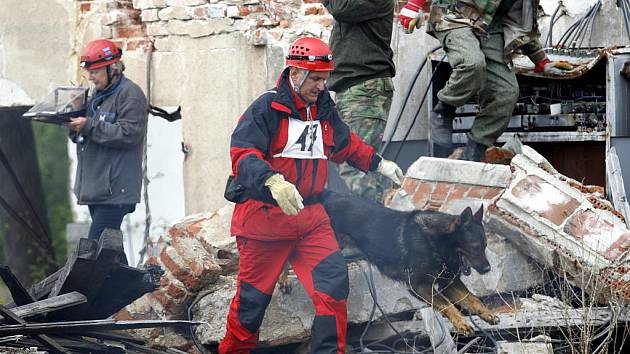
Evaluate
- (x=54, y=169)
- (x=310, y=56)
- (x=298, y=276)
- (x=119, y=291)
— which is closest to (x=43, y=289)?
(x=119, y=291)

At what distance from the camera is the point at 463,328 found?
650 cm

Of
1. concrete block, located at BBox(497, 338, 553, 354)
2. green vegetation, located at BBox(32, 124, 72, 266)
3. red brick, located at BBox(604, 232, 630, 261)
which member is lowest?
green vegetation, located at BBox(32, 124, 72, 266)

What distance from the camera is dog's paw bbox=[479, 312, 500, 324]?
6.64 meters

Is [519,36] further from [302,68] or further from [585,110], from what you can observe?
[302,68]

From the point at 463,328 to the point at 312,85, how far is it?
1.65 metres

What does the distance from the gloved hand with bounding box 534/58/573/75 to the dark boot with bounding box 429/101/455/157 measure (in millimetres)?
749

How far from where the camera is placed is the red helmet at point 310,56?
235 inches

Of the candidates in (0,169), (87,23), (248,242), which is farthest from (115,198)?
(0,169)

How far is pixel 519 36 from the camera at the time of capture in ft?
25.5

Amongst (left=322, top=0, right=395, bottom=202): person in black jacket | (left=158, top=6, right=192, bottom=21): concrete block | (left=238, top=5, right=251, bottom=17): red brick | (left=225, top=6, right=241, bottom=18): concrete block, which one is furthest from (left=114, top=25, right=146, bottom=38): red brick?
(left=322, top=0, right=395, bottom=202): person in black jacket

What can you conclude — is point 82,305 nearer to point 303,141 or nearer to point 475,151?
point 303,141

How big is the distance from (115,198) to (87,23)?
262 centimetres

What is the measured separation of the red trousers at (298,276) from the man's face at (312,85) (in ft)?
1.91

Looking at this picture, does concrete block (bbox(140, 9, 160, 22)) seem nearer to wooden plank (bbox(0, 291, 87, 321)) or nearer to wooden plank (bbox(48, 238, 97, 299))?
wooden plank (bbox(48, 238, 97, 299))
